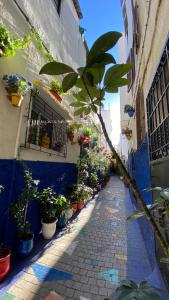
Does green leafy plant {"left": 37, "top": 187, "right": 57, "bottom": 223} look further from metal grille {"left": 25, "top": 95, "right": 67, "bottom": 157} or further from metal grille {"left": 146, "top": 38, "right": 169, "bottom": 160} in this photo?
metal grille {"left": 146, "top": 38, "right": 169, "bottom": 160}

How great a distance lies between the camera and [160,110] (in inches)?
98.6

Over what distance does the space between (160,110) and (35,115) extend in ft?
8.68

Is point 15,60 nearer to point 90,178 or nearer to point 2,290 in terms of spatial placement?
point 2,290

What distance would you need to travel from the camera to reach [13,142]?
2.87m

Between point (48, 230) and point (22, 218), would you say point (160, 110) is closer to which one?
point (22, 218)

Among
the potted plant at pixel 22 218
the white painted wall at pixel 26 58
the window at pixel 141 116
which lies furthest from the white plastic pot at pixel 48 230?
the window at pixel 141 116

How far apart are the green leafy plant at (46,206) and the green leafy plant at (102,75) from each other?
2.81 m

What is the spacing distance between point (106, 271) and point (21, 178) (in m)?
2.12

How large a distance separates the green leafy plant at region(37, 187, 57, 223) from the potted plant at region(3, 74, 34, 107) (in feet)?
6.19

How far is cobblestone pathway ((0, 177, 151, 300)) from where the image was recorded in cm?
226

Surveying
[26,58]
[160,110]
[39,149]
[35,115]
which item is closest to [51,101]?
[35,115]

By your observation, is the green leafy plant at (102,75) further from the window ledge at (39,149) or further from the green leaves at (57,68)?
the window ledge at (39,149)

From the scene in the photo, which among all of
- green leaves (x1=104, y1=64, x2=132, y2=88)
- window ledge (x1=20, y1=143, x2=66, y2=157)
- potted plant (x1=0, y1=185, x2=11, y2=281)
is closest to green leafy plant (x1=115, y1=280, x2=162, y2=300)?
green leaves (x1=104, y1=64, x2=132, y2=88)

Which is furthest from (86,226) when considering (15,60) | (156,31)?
(156,31)
